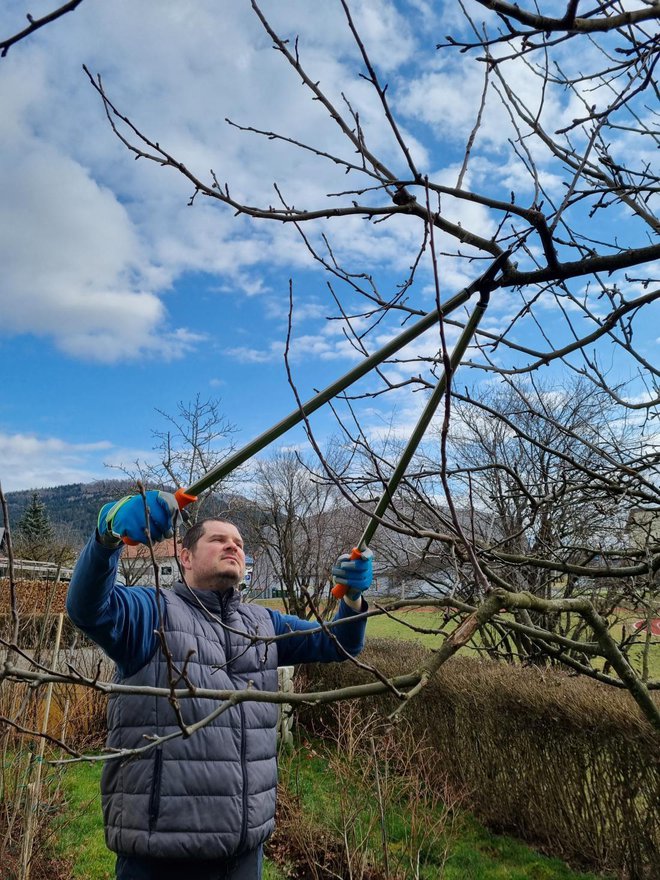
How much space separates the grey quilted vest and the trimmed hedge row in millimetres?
2846

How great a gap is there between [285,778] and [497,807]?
6.41 ft

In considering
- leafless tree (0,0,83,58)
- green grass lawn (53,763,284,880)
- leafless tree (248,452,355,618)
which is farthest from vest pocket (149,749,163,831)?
leafless tree (248,452,355,618)


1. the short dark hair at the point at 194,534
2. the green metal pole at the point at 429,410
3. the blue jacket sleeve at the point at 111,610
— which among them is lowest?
the blue jacket sleeve at the point at 111,610

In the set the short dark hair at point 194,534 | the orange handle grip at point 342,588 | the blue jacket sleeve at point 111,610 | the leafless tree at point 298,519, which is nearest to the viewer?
the blue jacket sleeve at point 111,610

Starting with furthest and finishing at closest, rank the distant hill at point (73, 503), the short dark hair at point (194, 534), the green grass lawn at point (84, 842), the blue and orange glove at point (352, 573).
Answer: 1. the distant hill at point (73, 503)
2. the green grass lawn at point (84, 842)
3. the short dark hair at point (194, 534)
4. the blue and orange glove at point (352, 573)

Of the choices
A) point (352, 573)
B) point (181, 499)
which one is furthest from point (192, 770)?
point (181, 499)

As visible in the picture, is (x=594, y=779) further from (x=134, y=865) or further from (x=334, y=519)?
(x=334, y=519)

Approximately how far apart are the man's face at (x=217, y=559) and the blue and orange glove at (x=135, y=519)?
56cm

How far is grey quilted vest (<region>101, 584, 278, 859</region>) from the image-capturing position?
7.01ft

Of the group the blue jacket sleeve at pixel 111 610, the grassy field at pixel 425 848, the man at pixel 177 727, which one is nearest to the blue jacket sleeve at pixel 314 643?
the man at pixel 177 727

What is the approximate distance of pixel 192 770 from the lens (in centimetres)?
222

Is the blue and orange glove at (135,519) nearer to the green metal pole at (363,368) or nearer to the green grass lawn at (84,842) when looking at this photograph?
the green metal pole at (363,368)

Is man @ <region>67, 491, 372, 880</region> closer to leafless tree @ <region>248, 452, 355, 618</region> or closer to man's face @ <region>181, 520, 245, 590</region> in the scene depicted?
man's face @ <region>181, 520, 245, 590</region>

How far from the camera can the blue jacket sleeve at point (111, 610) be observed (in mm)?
2066
